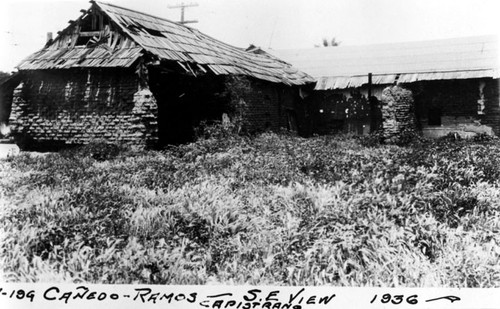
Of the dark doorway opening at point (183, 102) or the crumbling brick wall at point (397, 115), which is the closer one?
the dark doorway opening at point (183, 102)

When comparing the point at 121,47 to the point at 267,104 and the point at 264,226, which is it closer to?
the point at 267,104

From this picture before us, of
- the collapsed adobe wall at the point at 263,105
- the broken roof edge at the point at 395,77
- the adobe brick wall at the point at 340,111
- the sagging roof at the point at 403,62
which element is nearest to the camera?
the collapsed adobe wall at the point at 263,105

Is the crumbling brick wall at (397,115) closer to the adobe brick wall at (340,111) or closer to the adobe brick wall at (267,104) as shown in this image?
the adobe brick wall at (267,104)

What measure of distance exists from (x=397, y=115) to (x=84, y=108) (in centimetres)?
1014

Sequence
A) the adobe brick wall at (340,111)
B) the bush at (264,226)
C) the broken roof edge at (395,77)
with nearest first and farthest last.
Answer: the bush at (264,226), the broken roof edge at (395,77), the adobe brick wall at (340,111)

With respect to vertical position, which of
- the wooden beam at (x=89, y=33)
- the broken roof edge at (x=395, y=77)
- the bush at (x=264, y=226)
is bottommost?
the bush at (x=264, y=226)

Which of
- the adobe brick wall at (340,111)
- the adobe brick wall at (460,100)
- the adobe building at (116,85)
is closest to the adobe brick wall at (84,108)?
the adobe building at (116,85)

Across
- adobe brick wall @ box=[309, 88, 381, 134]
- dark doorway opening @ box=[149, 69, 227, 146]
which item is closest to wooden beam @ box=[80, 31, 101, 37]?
dark doorway opening @ box=[149, 69, 227, 146]

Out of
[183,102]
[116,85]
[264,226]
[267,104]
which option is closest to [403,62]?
[267,104]

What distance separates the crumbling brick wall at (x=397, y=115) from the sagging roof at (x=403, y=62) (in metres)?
5.29

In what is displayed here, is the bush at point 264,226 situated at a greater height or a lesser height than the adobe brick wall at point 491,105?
lesser

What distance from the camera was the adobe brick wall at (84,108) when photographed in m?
12.3

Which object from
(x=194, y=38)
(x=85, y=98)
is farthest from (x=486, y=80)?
(x=85, y=98)

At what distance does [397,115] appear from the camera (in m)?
14.7
